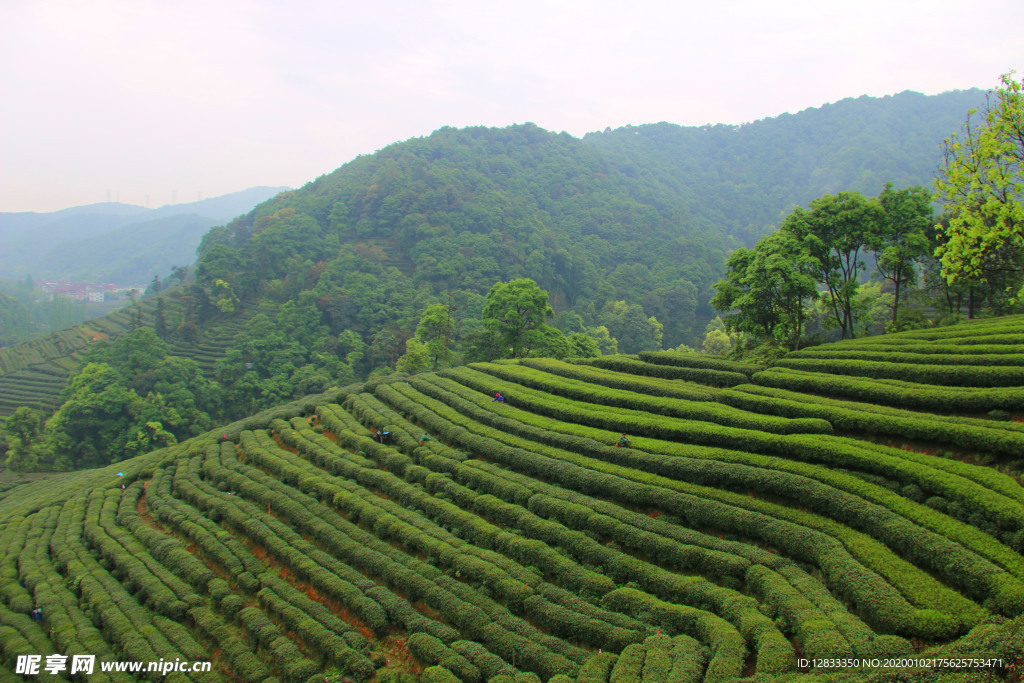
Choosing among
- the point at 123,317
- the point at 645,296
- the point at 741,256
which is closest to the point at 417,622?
the point at 741,256

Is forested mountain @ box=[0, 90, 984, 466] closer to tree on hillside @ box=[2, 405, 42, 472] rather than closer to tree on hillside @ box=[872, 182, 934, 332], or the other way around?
tree on hillside @ box=[2, 405, 42, 472]

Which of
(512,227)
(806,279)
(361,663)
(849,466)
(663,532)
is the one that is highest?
(512,227)

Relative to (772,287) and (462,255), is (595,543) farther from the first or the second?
(462,255)

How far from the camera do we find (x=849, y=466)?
1551cm

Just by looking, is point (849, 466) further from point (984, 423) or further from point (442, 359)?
point (442, 359)

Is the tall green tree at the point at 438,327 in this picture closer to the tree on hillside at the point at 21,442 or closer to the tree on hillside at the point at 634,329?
the tree on hillside at the point at 21,442

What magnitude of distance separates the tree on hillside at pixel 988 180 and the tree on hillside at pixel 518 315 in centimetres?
2590

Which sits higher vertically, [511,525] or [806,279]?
[806,279]

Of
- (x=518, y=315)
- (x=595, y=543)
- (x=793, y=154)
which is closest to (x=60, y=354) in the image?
(x=518, y=315)

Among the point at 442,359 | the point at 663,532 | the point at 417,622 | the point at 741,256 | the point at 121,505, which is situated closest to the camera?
the point at 417,622

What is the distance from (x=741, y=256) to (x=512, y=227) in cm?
7673

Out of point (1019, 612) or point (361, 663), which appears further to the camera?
point (361, 663)

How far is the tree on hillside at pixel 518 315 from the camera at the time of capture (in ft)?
138

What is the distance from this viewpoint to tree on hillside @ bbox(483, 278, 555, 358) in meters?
42.1
